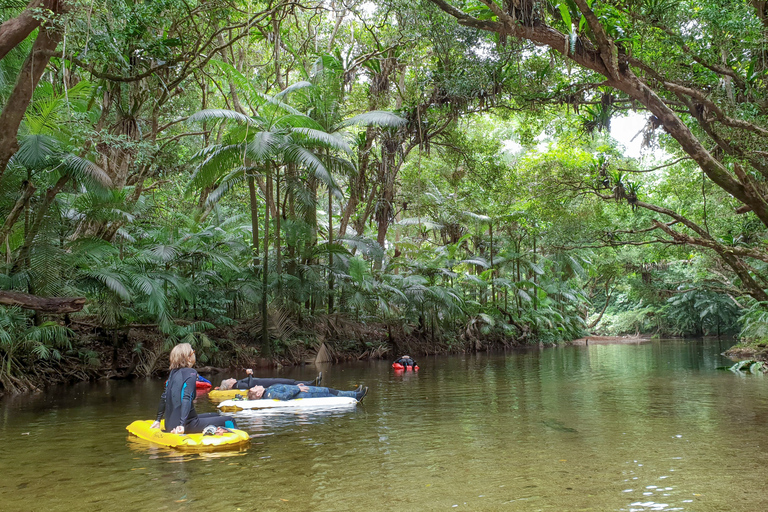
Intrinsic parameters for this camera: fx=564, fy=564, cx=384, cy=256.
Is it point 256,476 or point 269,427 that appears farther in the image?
point 269,427

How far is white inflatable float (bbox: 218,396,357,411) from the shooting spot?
28.8 feet

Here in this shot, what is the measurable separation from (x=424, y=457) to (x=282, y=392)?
4.15 meters

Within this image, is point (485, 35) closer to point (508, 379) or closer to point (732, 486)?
point (508, 379)

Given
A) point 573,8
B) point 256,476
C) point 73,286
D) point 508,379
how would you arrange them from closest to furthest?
point 256,476, point 573,8, point 73,286, point 508,379

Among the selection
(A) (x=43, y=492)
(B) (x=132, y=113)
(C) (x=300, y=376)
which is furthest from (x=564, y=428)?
(B) (x=132, y=113)

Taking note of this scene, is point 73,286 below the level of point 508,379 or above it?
above

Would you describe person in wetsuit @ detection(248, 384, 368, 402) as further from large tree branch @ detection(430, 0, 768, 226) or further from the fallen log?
large tree branch @ detection(430, 0, 768, 226)

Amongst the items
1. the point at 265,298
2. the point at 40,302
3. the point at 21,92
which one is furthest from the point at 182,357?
the point at 265,298

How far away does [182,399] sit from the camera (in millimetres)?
5914

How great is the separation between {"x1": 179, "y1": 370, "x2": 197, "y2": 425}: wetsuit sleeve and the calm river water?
0.39 metres

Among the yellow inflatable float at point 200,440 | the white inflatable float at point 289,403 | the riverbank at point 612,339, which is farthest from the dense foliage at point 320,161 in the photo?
the riverbank at point 612,339

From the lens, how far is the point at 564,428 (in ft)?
21.9

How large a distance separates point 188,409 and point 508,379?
8.26m

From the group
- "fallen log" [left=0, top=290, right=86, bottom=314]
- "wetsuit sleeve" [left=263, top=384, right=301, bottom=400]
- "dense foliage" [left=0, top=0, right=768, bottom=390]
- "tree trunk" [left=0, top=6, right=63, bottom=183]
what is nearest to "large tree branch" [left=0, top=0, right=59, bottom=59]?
"dense foliage" [left=0, top=0, right=768, bottom=390]
